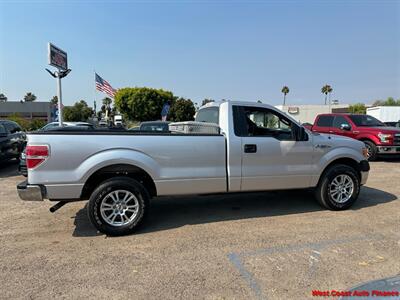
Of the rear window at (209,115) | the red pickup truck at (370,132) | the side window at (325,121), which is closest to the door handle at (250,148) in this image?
the rear window at (209,115)

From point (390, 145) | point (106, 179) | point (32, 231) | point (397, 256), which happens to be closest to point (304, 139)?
point (397, 256)

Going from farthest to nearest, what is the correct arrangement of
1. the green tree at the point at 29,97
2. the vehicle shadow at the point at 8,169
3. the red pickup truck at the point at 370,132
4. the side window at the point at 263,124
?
the green tree at the point at 29,97
the red pickup truck at the point at 370,132
the vehicle shadow at the point at 8,169
the side window at the point at 263,124

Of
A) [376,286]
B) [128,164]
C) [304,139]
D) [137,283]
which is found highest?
[304,139]

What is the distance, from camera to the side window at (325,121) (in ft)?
42.5

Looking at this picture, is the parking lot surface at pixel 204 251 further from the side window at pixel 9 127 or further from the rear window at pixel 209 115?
the side window at pixel 9 127

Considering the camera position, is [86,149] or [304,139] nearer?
[86,149]

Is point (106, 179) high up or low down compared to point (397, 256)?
up

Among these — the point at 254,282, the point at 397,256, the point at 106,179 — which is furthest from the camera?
the point at 106,179

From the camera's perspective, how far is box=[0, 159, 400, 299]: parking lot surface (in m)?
3.14

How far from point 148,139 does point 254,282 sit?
7.83 ft

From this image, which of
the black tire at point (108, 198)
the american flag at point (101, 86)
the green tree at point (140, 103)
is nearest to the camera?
the black tire at point (108, 198)

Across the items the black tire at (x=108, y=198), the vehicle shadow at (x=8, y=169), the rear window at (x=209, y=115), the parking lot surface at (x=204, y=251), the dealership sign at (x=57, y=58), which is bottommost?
the parking lot surface at (x=204, y=251)

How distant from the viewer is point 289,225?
4.84 m

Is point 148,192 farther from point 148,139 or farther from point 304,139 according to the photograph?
point 304,139
